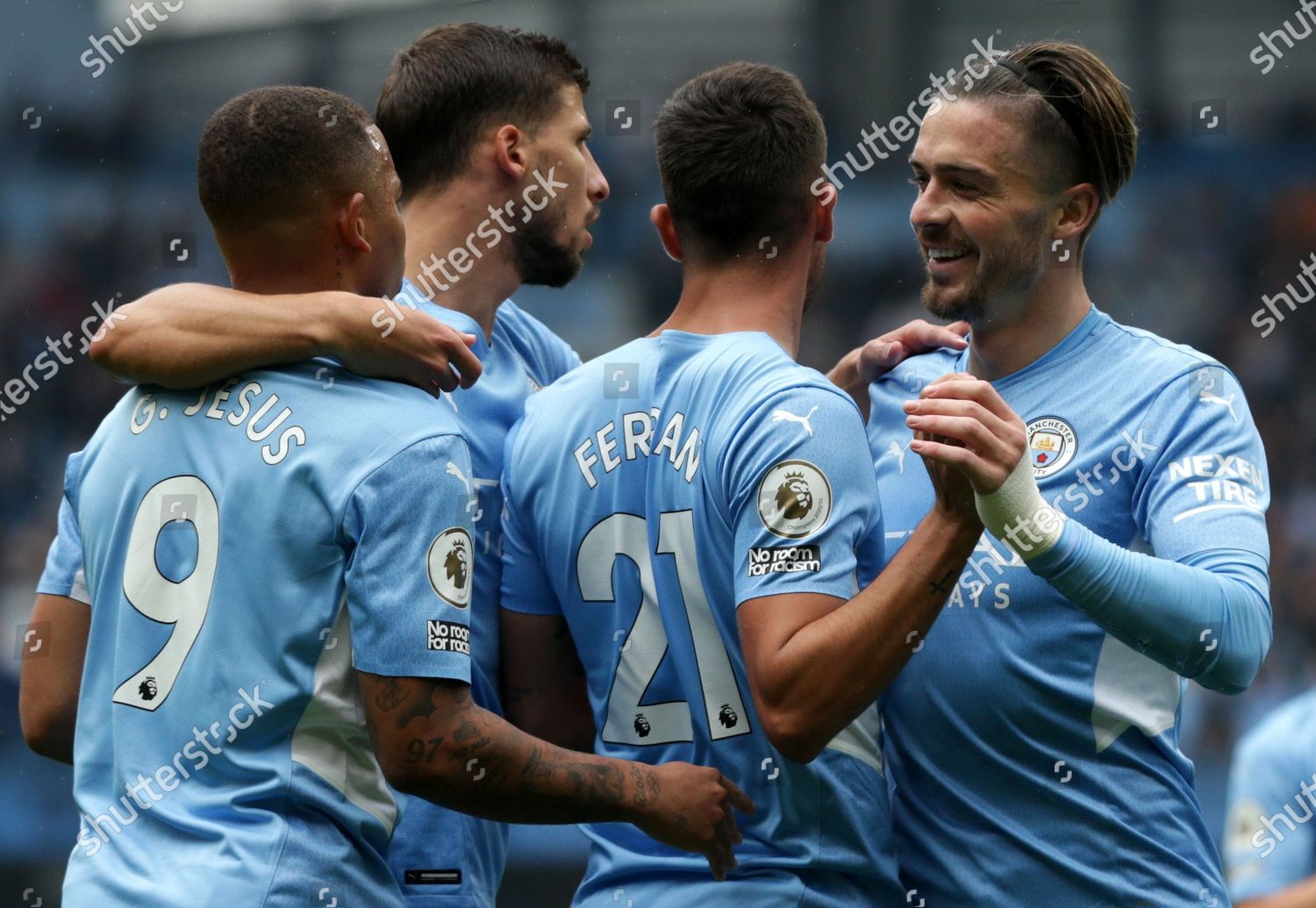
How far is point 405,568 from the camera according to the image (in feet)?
7.38

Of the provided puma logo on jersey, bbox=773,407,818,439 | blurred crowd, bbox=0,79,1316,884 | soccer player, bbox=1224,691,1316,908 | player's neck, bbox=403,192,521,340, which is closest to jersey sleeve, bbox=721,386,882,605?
puma logo on jersey, bbox=773,407,818,439

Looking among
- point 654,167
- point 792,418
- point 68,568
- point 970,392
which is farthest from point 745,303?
point 654,167

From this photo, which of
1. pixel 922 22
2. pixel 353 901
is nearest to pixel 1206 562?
pixel 353 901

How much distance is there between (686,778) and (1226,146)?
10378 millimetres

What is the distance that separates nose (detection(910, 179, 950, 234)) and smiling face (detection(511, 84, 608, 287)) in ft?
2.83

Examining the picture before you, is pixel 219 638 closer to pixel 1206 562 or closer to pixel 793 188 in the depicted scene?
pixel 793 188

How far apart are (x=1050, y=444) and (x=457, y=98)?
1.61 m

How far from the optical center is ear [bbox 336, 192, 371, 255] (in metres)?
2.44

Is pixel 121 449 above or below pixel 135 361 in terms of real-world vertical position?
below

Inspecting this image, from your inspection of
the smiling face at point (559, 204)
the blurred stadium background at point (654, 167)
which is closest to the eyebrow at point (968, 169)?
the smiling face at point (559, 204)

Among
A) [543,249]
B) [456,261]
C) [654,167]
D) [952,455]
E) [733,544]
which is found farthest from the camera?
[654,167]

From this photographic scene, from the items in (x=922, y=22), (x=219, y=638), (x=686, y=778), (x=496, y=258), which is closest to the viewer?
(x=219, y=638)

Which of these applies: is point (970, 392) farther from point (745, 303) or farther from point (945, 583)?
point (745, 303)

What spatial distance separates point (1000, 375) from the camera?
288 centimetres
